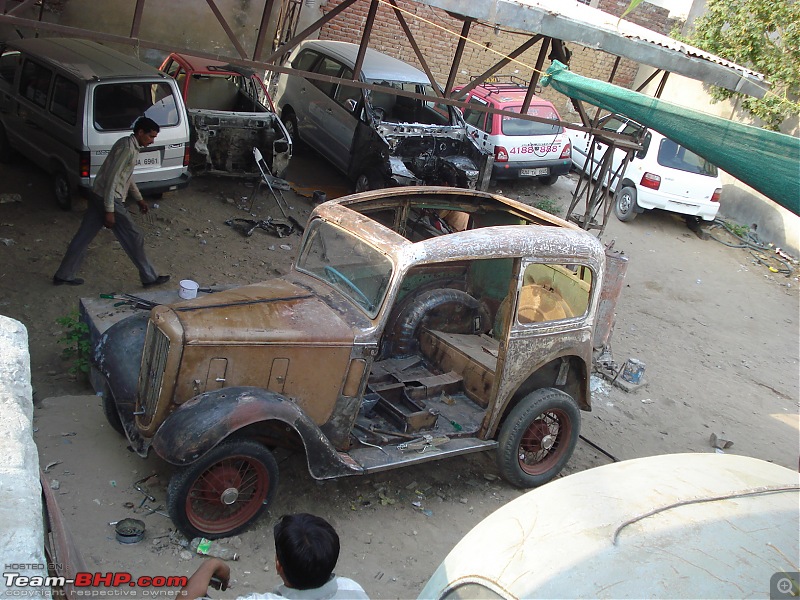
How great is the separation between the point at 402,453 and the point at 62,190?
5.82 metres

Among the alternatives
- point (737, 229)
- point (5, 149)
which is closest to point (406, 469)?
point (5, 149)

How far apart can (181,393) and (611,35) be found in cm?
595

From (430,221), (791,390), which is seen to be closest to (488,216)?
(430,221)

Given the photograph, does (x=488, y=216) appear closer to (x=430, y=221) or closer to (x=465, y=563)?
(x=430, y=221)

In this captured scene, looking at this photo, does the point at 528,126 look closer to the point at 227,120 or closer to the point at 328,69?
the point at 328,69

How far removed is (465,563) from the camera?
3.18 metres

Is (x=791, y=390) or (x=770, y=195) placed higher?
(x=770, y=195)

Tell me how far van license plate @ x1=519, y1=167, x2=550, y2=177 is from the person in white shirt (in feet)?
34.6

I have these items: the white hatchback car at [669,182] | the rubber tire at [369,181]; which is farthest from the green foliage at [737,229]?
the rubber tire at [369,181]

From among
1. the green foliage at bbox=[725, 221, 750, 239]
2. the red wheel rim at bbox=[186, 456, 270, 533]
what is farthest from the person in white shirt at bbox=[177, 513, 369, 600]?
the green foliage at bbox=[725, 221, 750, 239]

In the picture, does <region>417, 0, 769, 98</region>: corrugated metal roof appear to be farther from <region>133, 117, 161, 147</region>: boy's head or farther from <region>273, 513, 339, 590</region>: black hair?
<region>273, 513, 339, 590</region>: black hair

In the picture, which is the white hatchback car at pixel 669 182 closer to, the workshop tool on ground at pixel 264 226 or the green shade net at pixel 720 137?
the green shade net at pixel 720 137

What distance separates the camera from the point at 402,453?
16.6 feet

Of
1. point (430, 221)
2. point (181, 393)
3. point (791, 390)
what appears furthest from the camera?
point (791, 390)
